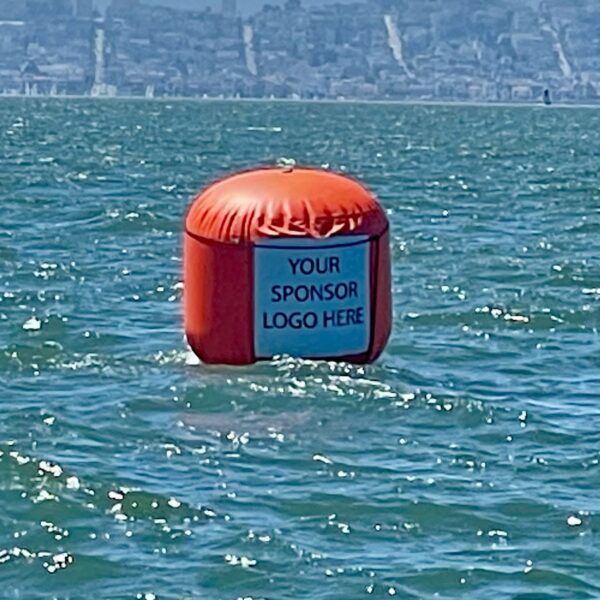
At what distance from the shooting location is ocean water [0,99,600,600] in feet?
29.9

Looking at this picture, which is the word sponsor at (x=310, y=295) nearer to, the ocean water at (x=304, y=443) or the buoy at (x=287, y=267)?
the buoy at (x=287, y=267)

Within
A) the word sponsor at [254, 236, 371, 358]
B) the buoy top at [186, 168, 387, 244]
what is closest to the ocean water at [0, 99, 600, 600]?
the word sponsor at [254, 236, 371, 358]

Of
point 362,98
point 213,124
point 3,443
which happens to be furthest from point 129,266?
point 362,98

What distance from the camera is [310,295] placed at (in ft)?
41.9

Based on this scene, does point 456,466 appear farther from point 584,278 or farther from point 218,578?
point 584,278

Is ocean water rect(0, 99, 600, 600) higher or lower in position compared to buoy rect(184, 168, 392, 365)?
lower

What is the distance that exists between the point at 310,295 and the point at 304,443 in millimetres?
1637

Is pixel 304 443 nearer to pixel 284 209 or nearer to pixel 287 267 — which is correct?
pixel 287 267

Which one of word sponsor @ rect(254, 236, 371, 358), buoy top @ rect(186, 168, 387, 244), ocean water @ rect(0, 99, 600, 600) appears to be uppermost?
buoy top @ rect(186, 168, 387, 244)

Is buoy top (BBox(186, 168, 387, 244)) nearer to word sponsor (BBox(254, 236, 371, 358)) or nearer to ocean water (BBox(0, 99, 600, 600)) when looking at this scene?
word sponsor (BBox(254, 236, 371, 358))

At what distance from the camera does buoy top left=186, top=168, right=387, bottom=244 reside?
1264 centimetres

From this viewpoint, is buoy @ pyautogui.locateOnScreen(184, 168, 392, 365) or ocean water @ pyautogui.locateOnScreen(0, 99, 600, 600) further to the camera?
buoy @ pyautogui.locateOnScreen(184, 168, 392, 365)

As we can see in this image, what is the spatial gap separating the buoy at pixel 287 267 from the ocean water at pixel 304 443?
0.56ft

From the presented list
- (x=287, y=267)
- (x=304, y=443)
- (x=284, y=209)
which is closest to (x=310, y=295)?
(x=287, y=267)
